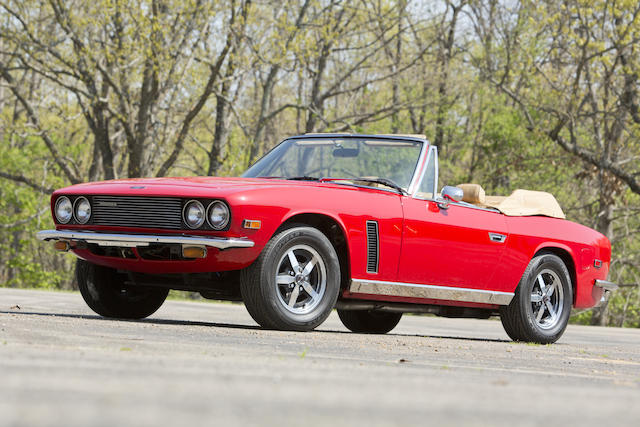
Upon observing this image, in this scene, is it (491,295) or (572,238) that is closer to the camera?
(491,295)

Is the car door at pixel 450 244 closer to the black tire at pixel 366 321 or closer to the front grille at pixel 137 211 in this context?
the black tire at pixel 366 321

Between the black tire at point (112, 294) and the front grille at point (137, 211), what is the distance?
810 millimetres

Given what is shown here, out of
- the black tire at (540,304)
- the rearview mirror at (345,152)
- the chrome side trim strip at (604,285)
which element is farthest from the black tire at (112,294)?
the chrome side trim strip at (604,285)

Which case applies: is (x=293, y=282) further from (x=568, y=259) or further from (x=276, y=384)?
(x=568, y=259)

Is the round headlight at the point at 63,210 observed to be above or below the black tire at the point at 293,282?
above

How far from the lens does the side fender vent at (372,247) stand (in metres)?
7.62

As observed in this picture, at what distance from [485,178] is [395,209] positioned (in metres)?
24.8

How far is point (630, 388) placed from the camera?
14.8ft

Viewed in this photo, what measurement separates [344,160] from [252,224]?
188 centimetres

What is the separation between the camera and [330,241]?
757 cm

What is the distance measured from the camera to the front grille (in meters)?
7.11

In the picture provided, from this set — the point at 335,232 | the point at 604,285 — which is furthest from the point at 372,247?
the point at 604,285

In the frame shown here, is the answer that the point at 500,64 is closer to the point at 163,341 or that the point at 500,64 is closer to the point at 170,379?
the point at 163,341

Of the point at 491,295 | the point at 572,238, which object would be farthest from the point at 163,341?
the point at 572,238
